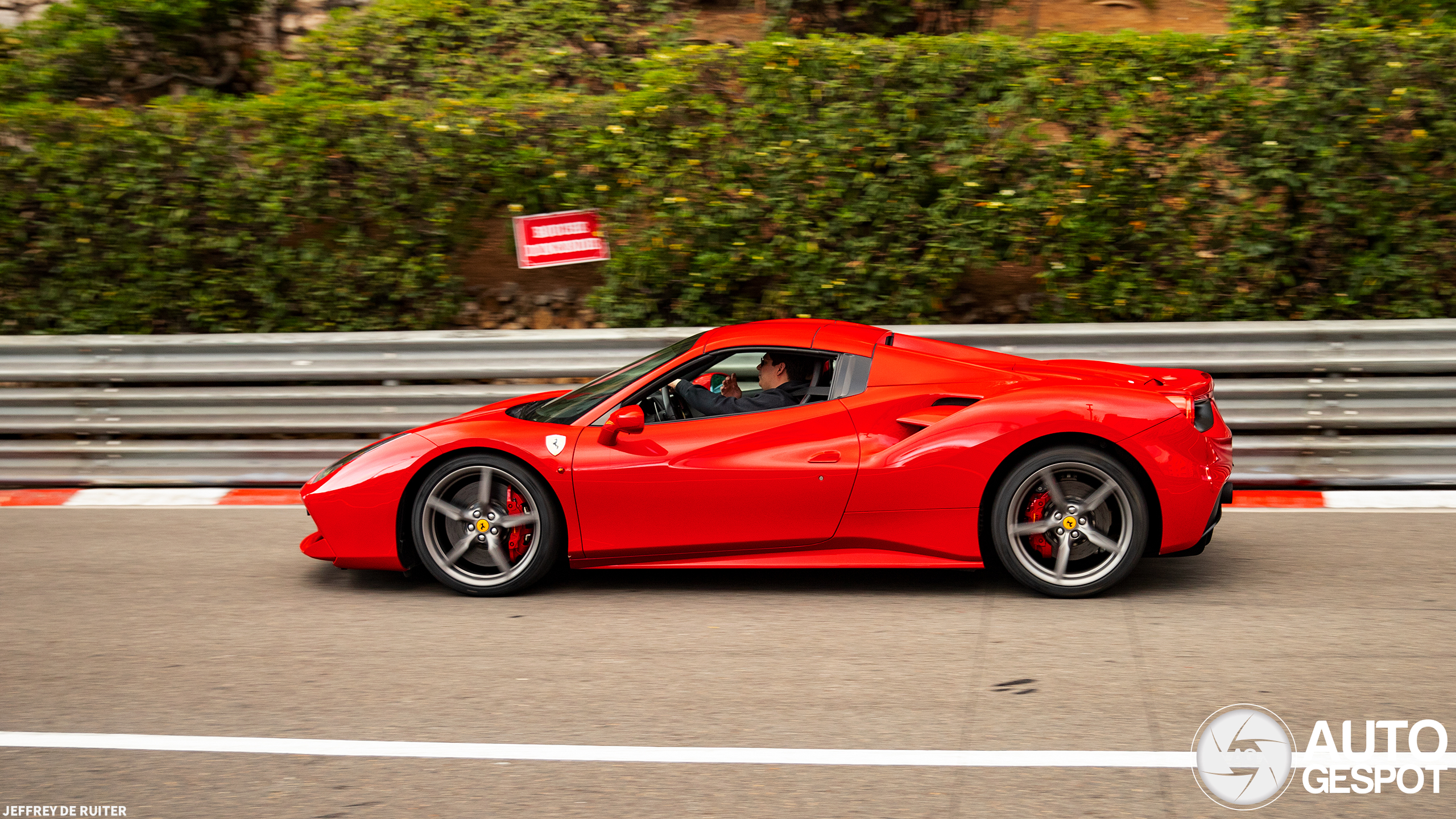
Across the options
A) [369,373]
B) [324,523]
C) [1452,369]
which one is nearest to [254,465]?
[369,373]

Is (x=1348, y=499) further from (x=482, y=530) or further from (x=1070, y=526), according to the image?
(x=482, y=530)

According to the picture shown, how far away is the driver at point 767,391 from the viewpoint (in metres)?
5.32

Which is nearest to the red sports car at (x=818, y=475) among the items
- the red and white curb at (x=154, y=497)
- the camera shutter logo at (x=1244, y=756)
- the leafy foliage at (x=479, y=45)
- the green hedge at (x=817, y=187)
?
the camera shutter logo at (x=1244, y=756)

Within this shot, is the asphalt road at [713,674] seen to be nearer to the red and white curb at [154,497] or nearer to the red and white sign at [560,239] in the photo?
the red and white curb at [154,497]

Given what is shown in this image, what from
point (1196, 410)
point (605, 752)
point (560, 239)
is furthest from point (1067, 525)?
point (560, 239)

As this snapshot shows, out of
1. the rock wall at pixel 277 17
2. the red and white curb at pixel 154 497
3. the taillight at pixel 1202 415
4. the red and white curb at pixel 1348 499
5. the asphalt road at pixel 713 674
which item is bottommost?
the red and white curb at pixel 154 497

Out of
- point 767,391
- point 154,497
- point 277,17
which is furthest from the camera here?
point 277,17

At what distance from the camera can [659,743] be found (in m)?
3.78

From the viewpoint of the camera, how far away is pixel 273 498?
25.0 feet

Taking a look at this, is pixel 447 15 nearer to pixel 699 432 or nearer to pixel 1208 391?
pixel 699 432

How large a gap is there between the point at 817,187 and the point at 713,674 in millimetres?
4517

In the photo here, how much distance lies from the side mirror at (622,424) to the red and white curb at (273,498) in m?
3.12

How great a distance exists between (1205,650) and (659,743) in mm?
2090

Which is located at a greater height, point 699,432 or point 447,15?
point 447,15
